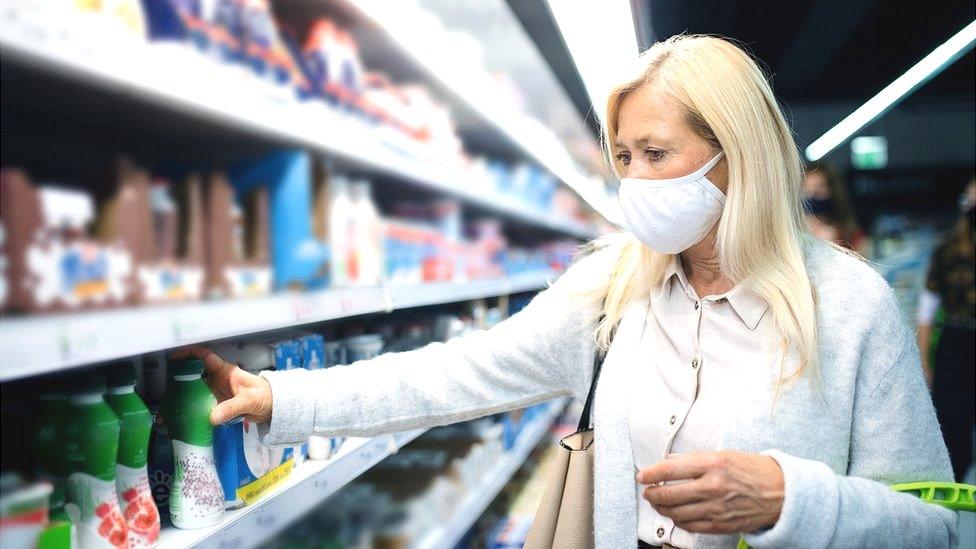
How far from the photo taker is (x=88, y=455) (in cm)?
99

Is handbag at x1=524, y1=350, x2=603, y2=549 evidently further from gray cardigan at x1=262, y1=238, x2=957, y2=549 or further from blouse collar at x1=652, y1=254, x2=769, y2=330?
blouse collar at x1=652, y1=254, x2=769, y2=330

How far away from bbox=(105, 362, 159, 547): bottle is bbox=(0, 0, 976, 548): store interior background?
0.23ft

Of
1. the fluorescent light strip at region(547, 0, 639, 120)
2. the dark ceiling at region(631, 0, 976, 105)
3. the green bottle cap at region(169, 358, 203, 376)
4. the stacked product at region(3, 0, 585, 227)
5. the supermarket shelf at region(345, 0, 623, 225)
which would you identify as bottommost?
the green bottle cap at region(169, 358, 203, 376)

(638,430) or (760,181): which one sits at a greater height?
(760,181)

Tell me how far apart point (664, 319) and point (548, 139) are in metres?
2.80

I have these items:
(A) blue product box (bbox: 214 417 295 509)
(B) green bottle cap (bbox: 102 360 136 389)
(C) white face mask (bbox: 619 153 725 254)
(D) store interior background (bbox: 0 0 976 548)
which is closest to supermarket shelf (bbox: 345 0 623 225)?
(D) store interior background (bbox: 0 0 976 548)

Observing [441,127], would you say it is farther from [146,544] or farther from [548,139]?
[146,544]

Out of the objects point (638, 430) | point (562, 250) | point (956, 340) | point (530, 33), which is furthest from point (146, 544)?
point (562, 250)

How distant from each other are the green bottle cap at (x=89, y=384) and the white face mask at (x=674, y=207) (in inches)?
38.2

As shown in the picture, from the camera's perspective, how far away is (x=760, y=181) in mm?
1337

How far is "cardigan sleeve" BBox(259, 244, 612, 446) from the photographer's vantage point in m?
1.33

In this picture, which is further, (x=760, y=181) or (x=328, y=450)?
(x=328, y=450)

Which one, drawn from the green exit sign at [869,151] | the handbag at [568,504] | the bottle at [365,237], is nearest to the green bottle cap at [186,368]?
the bottle at [365,237]

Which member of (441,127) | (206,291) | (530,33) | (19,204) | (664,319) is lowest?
(664,319)
